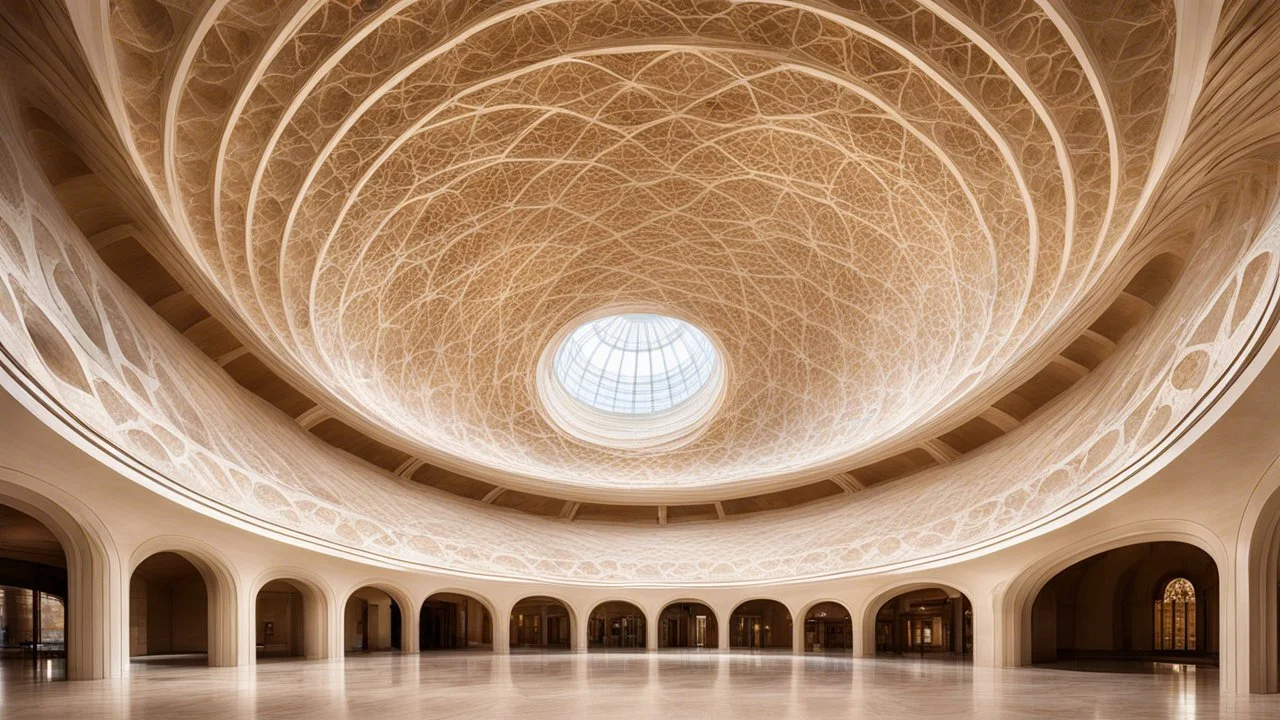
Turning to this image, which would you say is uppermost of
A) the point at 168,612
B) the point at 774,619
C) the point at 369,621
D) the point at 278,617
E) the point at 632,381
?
the point at 632,381

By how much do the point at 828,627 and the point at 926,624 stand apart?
15.6 feet

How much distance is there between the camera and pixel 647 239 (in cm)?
2712

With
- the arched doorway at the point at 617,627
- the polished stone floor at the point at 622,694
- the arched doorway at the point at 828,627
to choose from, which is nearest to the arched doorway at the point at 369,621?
the arched doorway at the point at 617,627

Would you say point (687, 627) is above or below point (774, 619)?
below

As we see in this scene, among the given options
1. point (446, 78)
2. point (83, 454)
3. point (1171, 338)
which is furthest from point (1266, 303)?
point (83, 454)

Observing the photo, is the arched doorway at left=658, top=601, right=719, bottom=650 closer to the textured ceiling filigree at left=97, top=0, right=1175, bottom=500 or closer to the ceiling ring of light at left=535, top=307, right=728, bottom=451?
the ceiling ring of light at left=535, top=307, right=728, bottom=451

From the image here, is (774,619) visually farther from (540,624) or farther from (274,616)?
(274,616)

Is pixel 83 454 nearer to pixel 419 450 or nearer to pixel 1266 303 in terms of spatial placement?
pixel 419 450

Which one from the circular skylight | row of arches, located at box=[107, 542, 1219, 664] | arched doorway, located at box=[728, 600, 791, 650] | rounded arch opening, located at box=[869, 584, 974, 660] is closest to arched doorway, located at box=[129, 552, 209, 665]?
Answer: row of arches, located at box=[107, 542, 1219, 664]

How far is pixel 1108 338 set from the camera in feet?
68.3

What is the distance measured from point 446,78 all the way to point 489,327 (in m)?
13.3

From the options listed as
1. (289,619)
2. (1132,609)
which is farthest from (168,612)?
(1132,609)

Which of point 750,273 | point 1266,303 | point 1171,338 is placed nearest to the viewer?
point 1266,303

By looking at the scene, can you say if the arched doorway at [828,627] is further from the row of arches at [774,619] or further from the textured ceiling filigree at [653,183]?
the textured ceiling filigree at [653,183]
